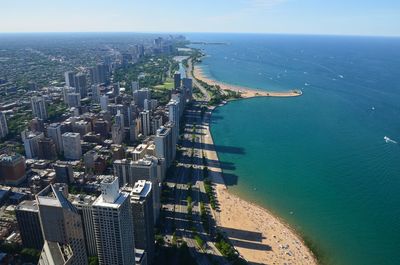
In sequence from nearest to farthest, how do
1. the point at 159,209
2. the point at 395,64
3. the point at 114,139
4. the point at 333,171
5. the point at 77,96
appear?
the point at 159,209 → the point at 333,171 → the point at 114,139 → the point at 77,96 → the point at 395,64

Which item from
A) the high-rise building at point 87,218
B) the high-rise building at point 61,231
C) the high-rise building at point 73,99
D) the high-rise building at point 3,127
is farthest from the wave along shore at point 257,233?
the high-rise building at point 73,99

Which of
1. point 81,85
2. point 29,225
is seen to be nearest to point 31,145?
point 29,225


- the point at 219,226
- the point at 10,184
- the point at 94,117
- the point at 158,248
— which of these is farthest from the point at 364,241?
the point at 94,117

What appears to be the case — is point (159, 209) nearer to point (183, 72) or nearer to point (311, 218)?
point (311, 218)

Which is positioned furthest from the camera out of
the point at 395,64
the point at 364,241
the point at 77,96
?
the point at 395,64

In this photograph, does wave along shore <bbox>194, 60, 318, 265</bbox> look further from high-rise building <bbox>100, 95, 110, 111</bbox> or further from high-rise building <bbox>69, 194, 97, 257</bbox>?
high-rise building <bbox>100, 95, 110, 111</bbox>

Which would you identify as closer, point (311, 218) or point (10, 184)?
point (311, 218)

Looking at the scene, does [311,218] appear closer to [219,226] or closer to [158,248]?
[219,226]
